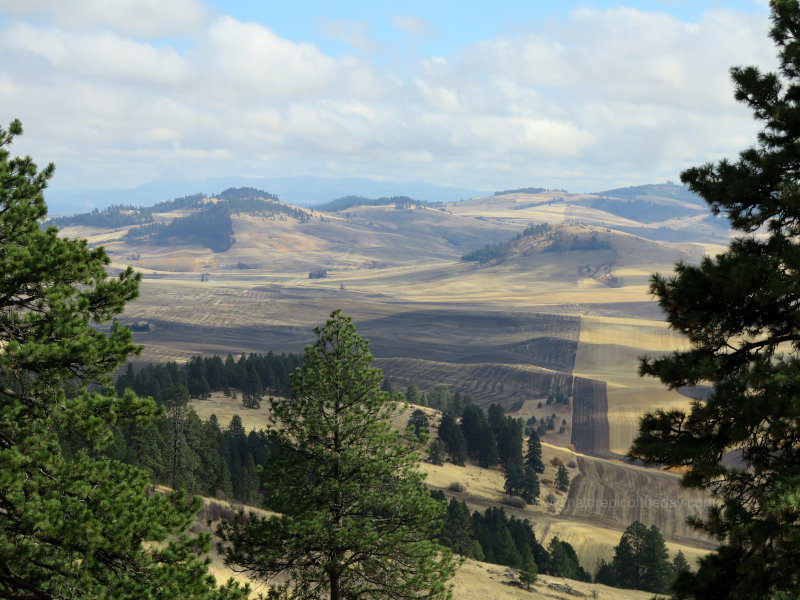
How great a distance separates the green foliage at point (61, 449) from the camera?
902 centimetres

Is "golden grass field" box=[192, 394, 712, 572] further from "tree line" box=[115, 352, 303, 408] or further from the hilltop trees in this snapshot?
the hilltop trees

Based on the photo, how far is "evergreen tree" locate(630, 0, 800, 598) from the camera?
9453 millimetres

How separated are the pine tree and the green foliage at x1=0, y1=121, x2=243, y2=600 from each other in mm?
4263

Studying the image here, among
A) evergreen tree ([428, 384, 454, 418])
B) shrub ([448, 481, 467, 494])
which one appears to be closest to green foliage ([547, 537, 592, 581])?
shrub ([448, 481, 467, 494])

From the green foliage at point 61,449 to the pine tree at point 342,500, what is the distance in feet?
14.0

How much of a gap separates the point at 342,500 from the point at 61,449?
25.7 ft

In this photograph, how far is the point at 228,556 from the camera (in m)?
16.2

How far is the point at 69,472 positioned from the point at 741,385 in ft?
35.3

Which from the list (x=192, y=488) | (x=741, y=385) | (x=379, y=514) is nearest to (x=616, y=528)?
(x=192, y=488)

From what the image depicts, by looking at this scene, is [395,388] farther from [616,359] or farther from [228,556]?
[228,556]

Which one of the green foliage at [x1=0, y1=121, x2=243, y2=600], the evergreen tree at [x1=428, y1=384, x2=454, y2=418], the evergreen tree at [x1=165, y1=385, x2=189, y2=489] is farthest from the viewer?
the evergreen tree at [x1=428, y1=384, x2=454, y2=418]

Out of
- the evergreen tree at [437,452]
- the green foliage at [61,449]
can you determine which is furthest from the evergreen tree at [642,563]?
the green foliage at [61,449]

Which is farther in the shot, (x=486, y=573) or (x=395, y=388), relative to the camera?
(x=395, y=388)

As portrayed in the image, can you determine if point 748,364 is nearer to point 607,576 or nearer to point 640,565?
point 607,576
